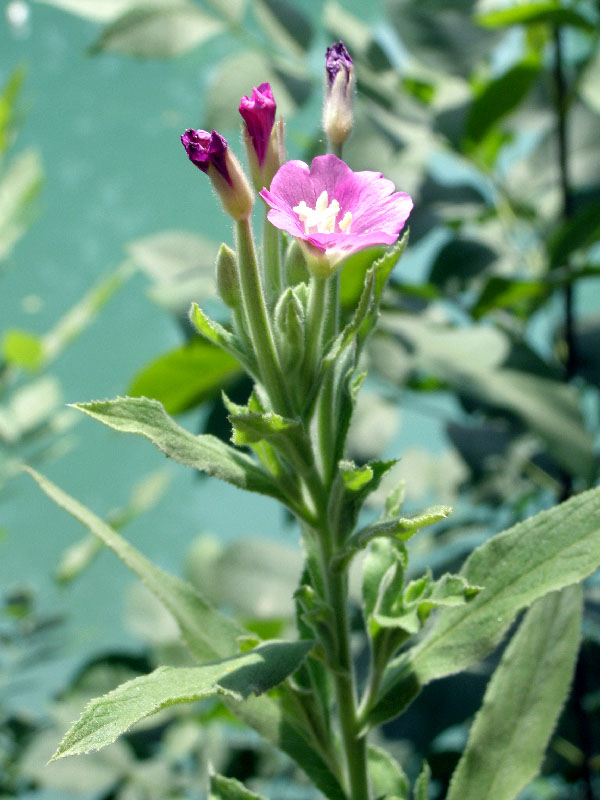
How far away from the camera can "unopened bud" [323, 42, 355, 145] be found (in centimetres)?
28

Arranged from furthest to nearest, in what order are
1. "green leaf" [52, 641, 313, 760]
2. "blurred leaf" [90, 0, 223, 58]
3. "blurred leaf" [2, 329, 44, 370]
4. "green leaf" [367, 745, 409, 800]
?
"blurred leaf" [2, 329, 44, 370] → "blurred leaf" [90, 0, 223, 58] → "green leaf" [367, 745, 409, 800] → "green leaf" [52, 641, 313, 760]

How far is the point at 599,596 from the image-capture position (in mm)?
619

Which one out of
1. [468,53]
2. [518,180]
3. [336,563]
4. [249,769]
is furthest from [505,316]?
[336,563]

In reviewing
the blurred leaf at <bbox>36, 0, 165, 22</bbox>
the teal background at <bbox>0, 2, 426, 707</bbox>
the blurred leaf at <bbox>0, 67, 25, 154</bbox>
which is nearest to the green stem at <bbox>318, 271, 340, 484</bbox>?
the blurred leaf at <bbox>36, 0, 165, 22</bbox>

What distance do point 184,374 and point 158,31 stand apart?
0.93 ft

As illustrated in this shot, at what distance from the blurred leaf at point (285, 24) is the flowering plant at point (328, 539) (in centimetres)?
41

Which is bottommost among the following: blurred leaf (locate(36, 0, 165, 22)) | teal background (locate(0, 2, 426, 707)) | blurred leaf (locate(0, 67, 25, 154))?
teal background (locate(0, 2, 426, 707))

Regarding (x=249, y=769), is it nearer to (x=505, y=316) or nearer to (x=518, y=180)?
(x=505, y=316)

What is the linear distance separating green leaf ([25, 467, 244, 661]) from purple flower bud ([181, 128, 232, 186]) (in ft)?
0.38

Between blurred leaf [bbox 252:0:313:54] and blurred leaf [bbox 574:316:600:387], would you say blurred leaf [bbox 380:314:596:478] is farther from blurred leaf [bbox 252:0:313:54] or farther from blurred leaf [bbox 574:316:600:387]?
blurred leaf [bbox 252:0:313:54]

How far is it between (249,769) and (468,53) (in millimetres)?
654

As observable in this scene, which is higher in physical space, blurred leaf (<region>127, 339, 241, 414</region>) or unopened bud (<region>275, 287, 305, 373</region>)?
unopened bud (<region>275, 287, 305, 373</region>)

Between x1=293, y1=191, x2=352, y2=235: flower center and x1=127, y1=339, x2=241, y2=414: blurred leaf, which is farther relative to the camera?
x1=127, y1=339, x2=241, y2=414: blurred leaf

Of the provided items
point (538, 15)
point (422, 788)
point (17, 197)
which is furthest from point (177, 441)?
point (17, 197)
